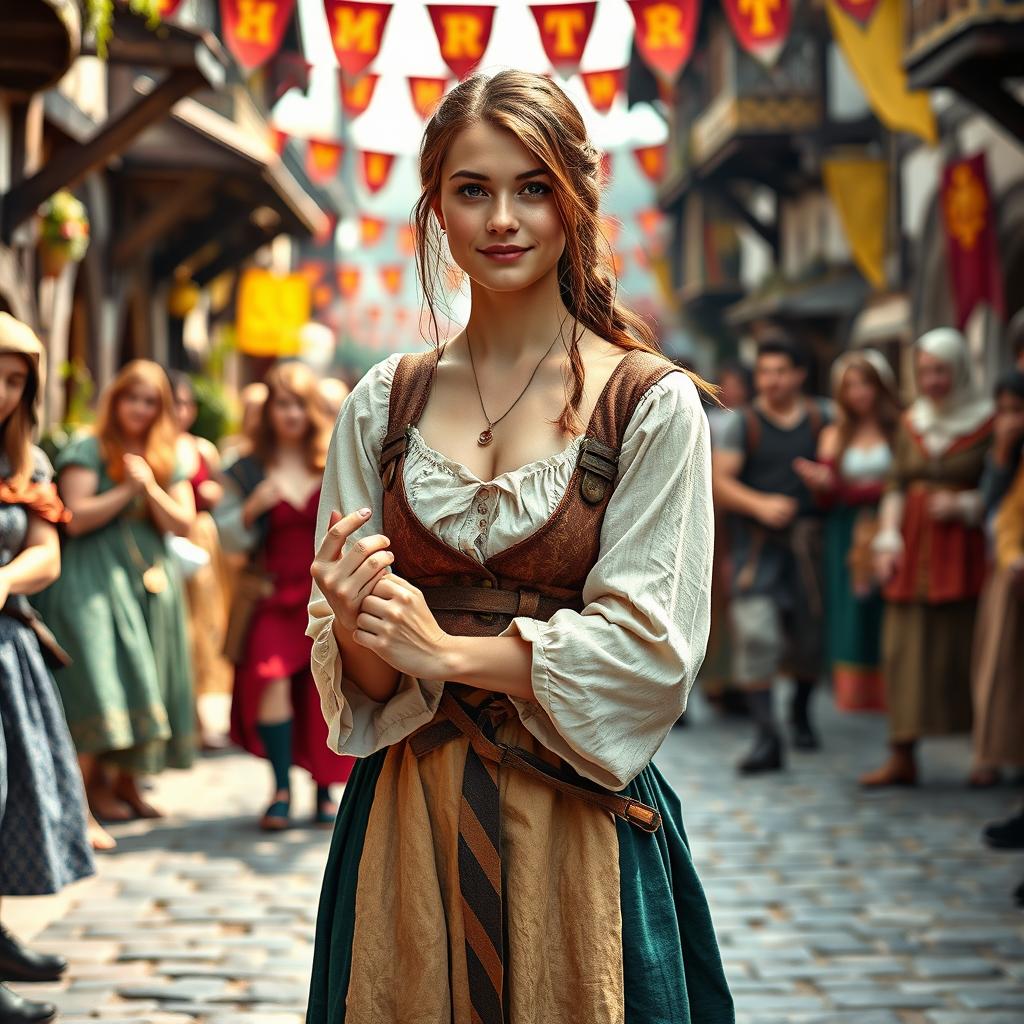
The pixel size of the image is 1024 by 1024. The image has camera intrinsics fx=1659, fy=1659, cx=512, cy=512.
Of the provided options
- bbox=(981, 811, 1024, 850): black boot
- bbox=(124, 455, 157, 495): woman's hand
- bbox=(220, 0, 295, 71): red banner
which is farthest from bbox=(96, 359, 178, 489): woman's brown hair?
bbox=(981, 811, 1024, 850): black boot

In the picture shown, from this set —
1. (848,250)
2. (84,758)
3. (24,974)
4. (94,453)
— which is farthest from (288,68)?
(848,250)

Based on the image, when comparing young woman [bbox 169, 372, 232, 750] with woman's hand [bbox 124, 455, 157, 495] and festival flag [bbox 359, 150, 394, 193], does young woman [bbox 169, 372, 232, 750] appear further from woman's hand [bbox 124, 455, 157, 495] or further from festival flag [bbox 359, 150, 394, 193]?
festival flag [bbox 359, 150, 394, 193]

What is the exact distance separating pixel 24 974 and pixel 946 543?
4.74 m

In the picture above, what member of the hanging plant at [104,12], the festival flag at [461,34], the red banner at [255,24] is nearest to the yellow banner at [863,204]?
the festival flag at [461,34]

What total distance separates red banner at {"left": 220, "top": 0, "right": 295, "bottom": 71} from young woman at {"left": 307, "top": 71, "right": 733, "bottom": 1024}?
22.2 feet

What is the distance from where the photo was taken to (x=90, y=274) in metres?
13.2

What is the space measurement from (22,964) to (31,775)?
0.64 meters

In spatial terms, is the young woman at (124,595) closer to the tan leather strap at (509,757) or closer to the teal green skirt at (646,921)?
the teal green skirt at (646,921)

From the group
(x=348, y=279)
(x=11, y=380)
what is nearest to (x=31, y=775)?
(x=11, y=380)

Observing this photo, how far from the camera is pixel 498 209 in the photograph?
2.42 m

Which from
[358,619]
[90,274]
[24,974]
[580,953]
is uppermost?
[90,274]

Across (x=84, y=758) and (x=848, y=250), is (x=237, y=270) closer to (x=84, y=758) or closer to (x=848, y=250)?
(x=848, y=250)

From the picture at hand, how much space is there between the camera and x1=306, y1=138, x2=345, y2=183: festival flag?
14852 mm

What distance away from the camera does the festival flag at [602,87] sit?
421 inches
